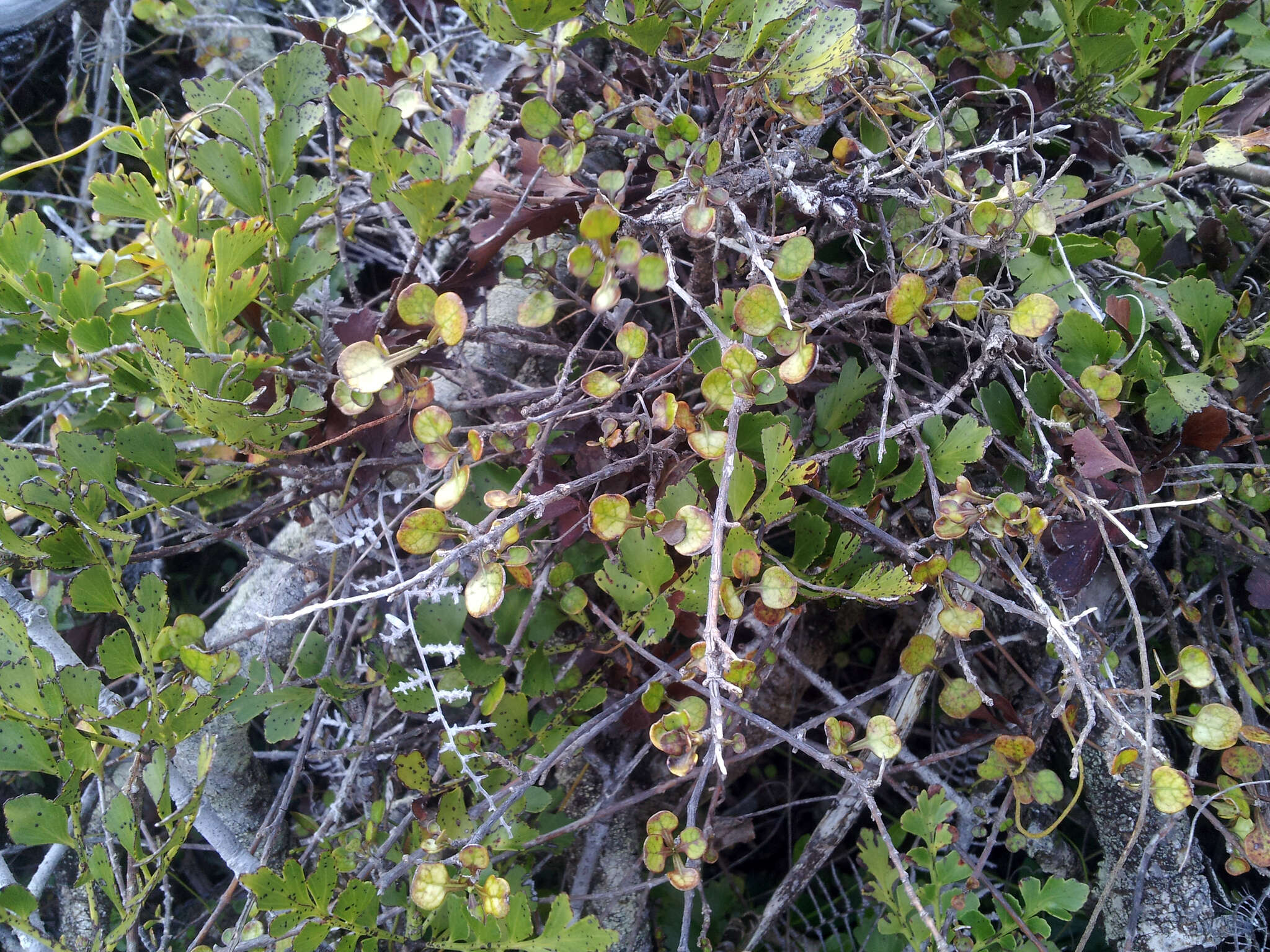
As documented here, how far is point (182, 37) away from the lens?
1.57m

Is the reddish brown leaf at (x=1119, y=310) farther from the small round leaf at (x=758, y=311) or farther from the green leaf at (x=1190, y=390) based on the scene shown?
the small round leaf at (x=758, y=311)

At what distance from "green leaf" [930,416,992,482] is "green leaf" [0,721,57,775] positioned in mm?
963

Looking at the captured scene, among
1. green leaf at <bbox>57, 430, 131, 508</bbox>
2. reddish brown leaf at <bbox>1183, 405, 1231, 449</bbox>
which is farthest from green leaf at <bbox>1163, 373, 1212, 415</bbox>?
green leaf at <bbox>57, 430, 131, 508</bbox>

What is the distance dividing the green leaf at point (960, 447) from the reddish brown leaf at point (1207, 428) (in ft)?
0.80

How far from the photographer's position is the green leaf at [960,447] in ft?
2.66

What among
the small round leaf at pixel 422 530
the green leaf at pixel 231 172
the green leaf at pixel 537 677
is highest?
the green leaf at pixel 231 172

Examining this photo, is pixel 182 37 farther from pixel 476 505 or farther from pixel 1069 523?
pixel 1069 523

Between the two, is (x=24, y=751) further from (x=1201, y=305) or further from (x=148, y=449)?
(x=1201, y=305)

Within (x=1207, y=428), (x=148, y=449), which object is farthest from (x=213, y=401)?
(x=1207, y=428)

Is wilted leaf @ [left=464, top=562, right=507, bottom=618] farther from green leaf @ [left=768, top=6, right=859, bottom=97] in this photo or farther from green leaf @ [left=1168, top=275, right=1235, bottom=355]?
green leaf @ [left=1168, top=275, right=1235, bottom=355]

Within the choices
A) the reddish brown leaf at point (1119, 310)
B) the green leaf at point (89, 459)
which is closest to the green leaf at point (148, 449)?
the green leaf at point (89, 459)

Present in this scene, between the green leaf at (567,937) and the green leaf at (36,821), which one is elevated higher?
the green leaf at (36,821)

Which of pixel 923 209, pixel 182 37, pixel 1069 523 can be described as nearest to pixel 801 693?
pixel 1069 523

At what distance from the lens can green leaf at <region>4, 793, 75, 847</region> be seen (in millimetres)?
812
